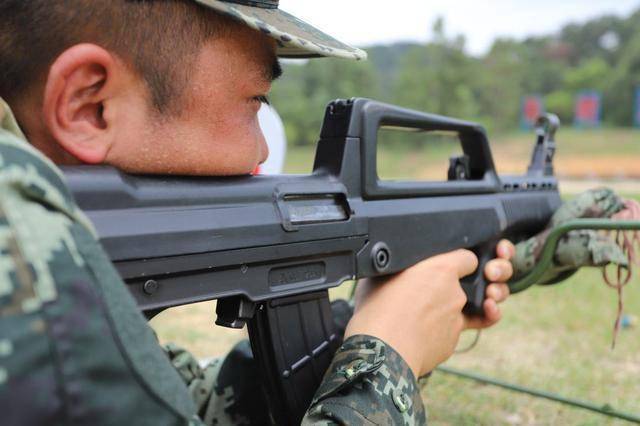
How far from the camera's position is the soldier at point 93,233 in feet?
1.67

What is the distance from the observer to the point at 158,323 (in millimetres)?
3264

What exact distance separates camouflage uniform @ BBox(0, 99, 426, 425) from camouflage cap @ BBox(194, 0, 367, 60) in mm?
363

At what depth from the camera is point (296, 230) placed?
3.52 feet

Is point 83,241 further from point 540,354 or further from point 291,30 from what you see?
point 540,354

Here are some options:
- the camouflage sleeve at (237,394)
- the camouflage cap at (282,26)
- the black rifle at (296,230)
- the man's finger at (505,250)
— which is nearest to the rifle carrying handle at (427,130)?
the black rifle at (296,230)

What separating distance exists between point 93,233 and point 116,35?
34 cm

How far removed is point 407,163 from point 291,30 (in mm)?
18045

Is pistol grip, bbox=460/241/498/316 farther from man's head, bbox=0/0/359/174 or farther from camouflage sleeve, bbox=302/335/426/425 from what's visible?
man's head, bbox=0/0/359/174

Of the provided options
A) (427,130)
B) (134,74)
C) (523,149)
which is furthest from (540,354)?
(523,149)

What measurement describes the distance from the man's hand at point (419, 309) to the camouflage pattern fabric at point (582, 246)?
0.78 ft

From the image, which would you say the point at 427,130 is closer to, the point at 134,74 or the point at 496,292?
the point at 496,292

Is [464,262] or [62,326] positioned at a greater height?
[62,326]

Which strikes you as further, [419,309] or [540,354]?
[540,354]

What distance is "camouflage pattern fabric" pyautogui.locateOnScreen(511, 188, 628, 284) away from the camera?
1593mm
